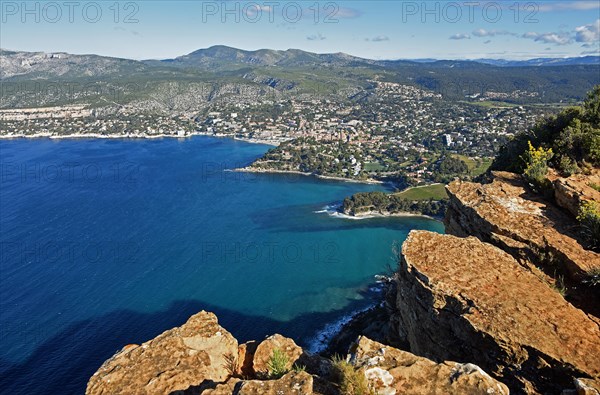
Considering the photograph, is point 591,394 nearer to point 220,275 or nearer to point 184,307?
point 184,307

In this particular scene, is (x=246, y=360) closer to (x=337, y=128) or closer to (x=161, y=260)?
(x=161, y=260)

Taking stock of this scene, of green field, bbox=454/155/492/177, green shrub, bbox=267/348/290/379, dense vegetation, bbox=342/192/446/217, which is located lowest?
dense vegetation, bbox=342/192/446/217

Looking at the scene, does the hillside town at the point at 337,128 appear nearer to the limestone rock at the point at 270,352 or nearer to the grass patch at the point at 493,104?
the grass patch at the point at 493,104

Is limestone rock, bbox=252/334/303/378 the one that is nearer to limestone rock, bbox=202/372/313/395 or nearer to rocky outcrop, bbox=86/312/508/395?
rocky outcrop, bbox=86/312/508/395

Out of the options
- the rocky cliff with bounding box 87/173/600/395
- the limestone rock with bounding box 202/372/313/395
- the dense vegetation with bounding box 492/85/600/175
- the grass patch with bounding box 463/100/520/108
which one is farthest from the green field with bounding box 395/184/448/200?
the grass patch with bounding box 463/100/520/108

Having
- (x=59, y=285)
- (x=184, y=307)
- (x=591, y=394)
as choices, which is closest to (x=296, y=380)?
(x=591, y=394)

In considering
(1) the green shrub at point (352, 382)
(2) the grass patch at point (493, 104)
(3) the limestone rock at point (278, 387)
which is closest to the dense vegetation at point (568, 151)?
(1) the green shrub at point (352, 382)

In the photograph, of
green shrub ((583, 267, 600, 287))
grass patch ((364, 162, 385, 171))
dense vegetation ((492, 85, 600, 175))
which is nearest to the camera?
green shrub ((583, 267, 600, 287))
